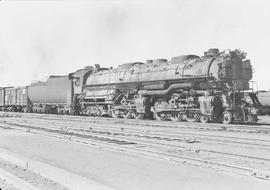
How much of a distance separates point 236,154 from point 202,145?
2.22 m

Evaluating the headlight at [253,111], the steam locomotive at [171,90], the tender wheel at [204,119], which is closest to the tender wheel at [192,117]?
the steam locomotive at [171,90]

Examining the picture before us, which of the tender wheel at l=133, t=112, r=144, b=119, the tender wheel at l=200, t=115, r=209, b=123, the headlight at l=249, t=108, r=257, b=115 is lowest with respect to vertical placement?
the tender wheel at l=200, t=115, r=209, b=123

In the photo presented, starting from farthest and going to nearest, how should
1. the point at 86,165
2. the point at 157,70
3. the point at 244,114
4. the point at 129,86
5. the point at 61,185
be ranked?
the point at 129,86 → the point at 157,70 → the point at 244,114 → the point at 86,165 → the point at 61,185

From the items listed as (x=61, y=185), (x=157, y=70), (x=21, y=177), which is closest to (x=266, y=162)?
(x=61, y=185)

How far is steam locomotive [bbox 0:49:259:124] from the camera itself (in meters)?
19.5

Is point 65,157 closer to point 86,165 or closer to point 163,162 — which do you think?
point 86,165

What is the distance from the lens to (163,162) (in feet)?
27.1

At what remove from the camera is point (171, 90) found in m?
22.3

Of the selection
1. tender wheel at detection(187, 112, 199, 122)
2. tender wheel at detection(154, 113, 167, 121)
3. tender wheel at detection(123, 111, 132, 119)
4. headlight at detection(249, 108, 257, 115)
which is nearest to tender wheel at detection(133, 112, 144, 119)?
tender wheel at detection(123, 111, 132, 119)

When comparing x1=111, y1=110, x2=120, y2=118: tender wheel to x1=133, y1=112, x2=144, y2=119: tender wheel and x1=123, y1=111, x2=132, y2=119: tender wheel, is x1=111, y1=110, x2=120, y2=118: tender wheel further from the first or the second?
x1=133, y1=112, x2=144, y2=119: tender wheel

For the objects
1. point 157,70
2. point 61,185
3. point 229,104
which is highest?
point 157,70

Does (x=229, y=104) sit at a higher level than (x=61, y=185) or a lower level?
higher

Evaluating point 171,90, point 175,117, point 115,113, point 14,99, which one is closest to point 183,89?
point 171,90

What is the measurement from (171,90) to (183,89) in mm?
856
